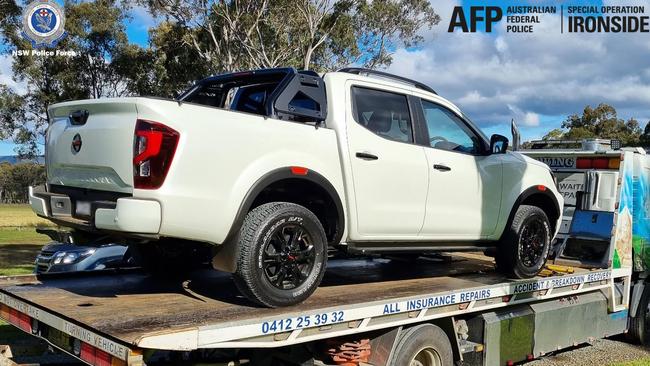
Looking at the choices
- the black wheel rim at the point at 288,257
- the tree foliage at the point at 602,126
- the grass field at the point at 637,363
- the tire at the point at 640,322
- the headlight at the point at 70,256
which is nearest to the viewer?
the black wheel rim at the point at 288,257

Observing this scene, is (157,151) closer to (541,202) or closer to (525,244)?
(525,244)

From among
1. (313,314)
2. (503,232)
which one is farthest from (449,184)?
(313,314)

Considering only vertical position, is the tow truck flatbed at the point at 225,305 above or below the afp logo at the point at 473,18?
below

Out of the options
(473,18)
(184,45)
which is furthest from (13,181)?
(473,18)

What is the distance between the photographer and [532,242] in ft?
20.5

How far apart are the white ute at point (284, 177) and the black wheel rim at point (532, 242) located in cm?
3

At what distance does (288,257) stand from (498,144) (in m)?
2.83

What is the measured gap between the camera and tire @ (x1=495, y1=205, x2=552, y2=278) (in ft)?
19.7

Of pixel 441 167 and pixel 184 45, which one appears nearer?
pixel 441 167

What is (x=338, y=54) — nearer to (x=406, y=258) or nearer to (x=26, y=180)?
(x=406, y=258)

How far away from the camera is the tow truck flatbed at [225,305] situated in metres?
3.34

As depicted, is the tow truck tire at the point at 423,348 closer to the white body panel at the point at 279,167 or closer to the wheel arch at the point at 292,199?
the white body panel at the point at 279,167

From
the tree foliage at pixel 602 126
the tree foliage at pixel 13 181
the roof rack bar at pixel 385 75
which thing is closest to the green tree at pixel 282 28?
the roof rack bar at pixel 385 75

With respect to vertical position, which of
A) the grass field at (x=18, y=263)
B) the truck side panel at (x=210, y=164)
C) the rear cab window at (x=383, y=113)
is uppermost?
the rear cab window at (x=383, y=113)
